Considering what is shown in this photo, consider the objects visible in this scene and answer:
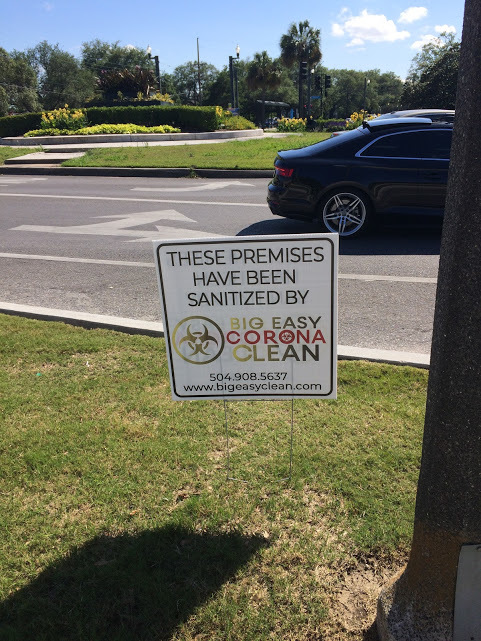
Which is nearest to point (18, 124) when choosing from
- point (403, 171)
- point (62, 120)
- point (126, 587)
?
point (62, 120)

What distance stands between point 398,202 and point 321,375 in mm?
5472

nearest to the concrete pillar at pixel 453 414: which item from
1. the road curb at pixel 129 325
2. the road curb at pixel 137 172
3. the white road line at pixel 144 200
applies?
the road curb at pixel 129 325

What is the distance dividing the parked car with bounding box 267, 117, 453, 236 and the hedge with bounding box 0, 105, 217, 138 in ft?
72.5

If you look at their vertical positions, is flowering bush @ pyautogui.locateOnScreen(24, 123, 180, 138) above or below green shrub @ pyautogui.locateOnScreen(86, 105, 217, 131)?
below

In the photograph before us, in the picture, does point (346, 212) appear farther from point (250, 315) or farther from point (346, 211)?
point (250, 315)

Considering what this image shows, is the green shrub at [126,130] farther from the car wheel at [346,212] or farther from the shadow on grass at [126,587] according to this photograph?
the shadow on grass at [126,587]

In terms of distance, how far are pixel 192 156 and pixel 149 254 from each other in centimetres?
1169

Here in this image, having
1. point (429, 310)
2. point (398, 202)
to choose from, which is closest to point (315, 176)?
point (398, 202)

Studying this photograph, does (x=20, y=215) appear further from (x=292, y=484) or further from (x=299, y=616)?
(x=299, y=616)

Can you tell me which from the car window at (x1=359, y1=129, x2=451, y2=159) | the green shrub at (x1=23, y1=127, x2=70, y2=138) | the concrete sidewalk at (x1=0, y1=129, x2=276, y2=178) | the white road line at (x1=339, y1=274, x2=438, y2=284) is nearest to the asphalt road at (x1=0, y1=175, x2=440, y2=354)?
the white road line at (x1=339, y1=274, x2=438, y2=284)

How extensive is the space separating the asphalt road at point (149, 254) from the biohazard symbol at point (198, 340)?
203cm

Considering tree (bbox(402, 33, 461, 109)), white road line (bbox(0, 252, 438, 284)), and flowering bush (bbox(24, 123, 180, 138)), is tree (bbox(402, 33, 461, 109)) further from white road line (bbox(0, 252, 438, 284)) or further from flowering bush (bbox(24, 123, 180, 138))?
white road line (bbox(0, 252, 438, 284))

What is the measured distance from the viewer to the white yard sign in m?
2.42

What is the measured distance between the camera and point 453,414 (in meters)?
1.64
